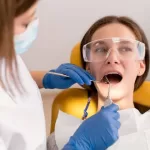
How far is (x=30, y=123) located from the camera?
4.00ft

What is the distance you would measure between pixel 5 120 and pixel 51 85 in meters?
0.50

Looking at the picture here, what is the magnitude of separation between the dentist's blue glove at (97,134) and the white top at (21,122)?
0.12m

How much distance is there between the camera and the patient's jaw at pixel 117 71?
1481 mm

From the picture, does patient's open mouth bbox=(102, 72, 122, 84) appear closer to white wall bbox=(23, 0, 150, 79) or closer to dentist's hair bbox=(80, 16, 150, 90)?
dentist's hair bbox=(80, 16, 150, 90)

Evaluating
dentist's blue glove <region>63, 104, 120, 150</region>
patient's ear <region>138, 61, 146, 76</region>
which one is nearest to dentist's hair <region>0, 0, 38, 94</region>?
dentist's blue glove <region>63, 104, 120, 150</region>

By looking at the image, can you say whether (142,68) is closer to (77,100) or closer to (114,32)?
(114,32)

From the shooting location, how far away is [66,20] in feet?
6.98

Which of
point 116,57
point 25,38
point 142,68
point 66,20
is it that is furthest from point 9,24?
point 66,20

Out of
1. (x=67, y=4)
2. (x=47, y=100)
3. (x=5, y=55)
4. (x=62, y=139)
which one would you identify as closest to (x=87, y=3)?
(x=67, y=4)

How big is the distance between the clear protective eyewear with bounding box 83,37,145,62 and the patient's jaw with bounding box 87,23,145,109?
2cm

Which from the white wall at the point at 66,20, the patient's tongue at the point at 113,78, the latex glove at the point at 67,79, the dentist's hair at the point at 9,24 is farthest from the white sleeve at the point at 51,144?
the white wall at the point at 66,20

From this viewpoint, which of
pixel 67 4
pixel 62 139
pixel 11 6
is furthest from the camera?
pixel 67 4

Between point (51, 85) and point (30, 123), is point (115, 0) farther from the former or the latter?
point (30, 123)

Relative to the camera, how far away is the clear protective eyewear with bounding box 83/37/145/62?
58.8 inches
